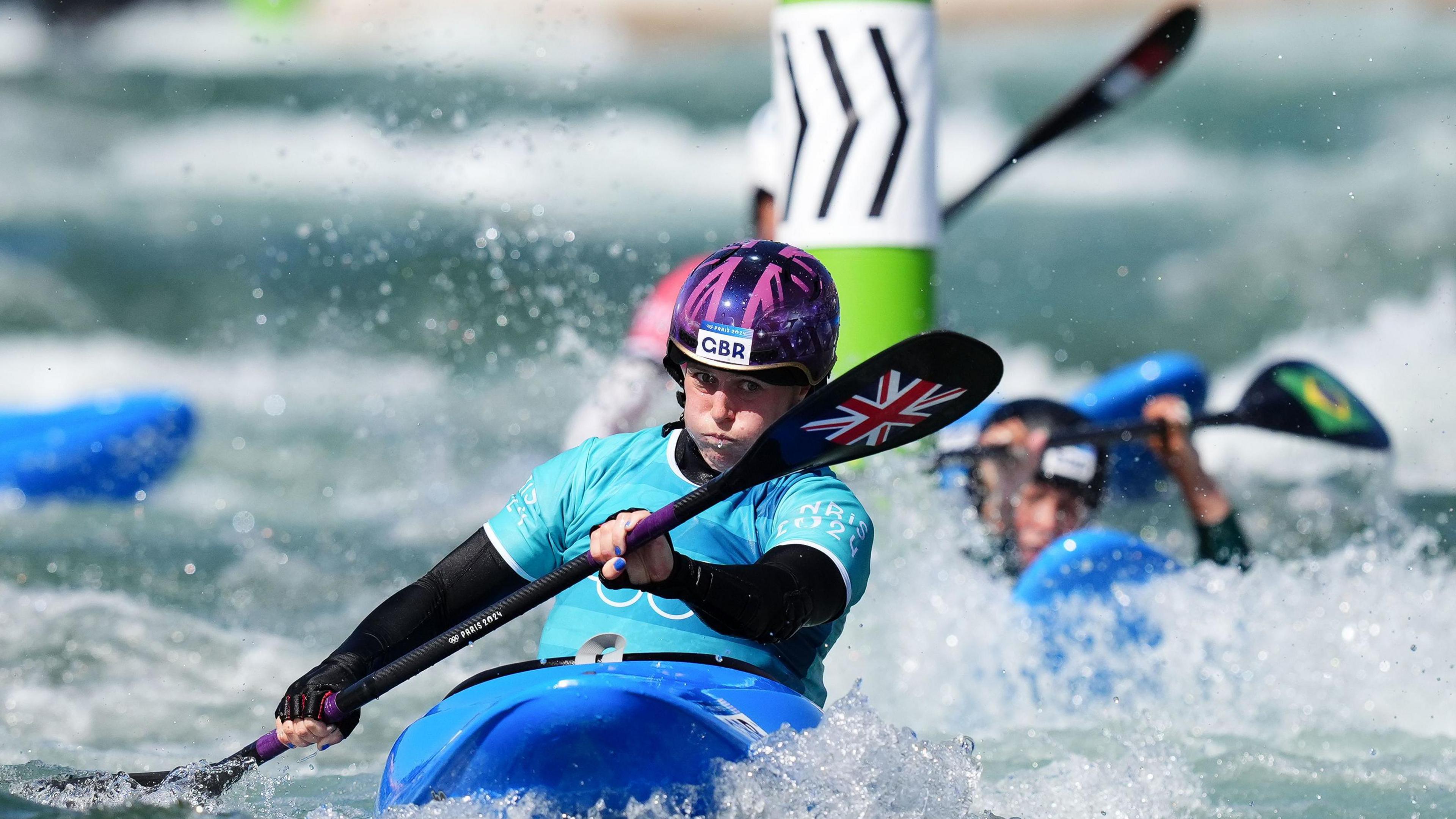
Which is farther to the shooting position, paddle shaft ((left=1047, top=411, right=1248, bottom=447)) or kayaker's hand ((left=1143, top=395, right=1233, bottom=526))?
kayaker's hand ((left=1143, top=395, right=1233, bottom=526))

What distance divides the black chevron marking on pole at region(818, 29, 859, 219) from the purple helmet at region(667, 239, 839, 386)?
2.22 metres

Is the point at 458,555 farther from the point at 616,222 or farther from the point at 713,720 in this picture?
the point at 616,222

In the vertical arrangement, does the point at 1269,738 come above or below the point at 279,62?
below

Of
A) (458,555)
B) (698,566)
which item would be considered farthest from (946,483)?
(698,566)

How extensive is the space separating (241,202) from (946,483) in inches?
484

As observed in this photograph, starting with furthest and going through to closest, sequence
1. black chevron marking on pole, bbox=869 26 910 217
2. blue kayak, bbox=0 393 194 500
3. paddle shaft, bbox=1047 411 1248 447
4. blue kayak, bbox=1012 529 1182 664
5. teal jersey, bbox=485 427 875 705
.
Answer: blue kayak, bbox=0 393 194 500, paddle shaft, bbox=1047 411 1248 447, black chevron marking on pole, bbox=869 26 910 217, blue kayak, bbox=1012 529 1182 664, teal jersey, bbox=485 427 875 705

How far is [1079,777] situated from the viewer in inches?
131

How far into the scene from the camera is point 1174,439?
5500 mm

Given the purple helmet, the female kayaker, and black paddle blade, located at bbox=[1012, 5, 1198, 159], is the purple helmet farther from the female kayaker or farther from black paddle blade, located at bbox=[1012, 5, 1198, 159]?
black paddle blade, located at bbox=[1012, 5, 1198, 159]

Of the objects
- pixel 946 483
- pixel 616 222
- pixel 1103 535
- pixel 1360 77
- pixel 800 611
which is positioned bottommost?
pixel 800 611

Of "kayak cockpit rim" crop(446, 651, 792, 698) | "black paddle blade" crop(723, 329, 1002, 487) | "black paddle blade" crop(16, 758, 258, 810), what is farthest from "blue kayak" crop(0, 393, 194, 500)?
"black paddle blade" crop(723, 329, 1002, 487)

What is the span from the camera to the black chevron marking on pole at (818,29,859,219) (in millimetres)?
4871

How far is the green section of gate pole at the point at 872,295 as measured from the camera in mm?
4914

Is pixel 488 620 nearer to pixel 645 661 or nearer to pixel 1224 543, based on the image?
pixel 645 661
